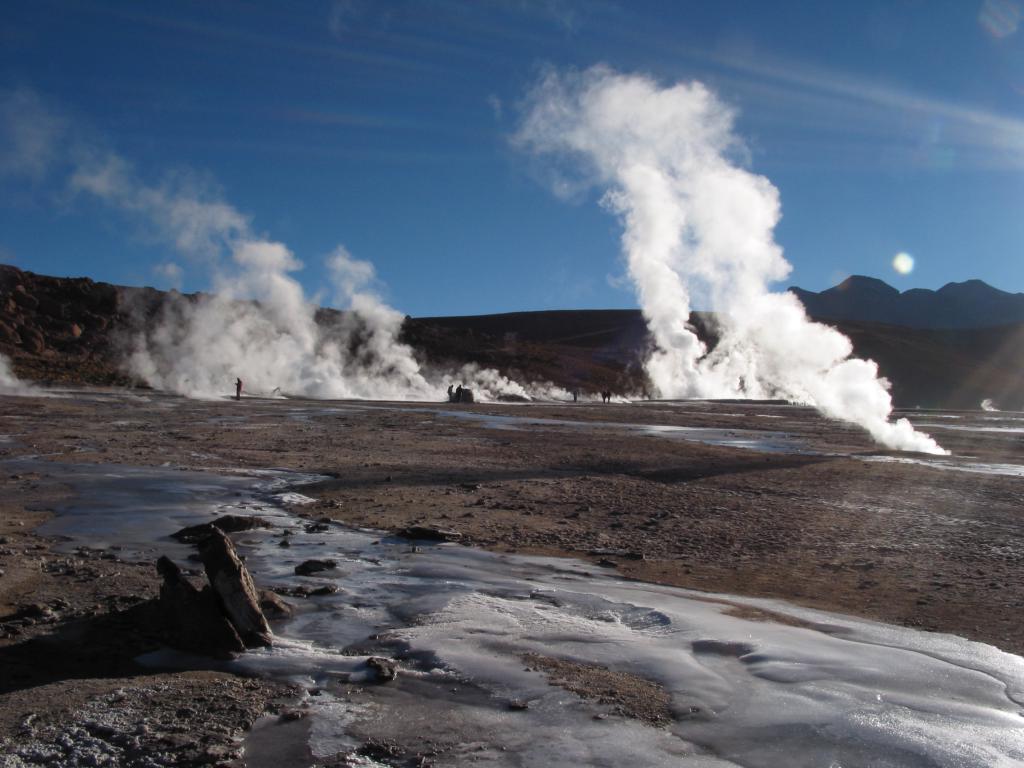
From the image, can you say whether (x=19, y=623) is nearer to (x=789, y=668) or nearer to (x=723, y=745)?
(x=723, y=745)

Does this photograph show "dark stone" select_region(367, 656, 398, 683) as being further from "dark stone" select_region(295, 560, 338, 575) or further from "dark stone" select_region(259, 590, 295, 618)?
"dark stone" select_region(295, 560, 338, 575)

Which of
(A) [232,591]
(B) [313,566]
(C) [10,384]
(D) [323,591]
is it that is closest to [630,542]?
(B) [313,566]

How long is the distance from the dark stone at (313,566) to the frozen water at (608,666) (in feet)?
0.34

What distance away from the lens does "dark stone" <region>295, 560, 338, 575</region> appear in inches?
304

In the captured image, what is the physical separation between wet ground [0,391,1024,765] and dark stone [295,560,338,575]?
0.98 ft

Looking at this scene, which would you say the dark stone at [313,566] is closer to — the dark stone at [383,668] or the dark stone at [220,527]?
the dark stone at [220,527]

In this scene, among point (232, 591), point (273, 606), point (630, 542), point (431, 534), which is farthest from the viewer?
point (630, 542)

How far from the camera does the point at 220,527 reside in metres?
9.49

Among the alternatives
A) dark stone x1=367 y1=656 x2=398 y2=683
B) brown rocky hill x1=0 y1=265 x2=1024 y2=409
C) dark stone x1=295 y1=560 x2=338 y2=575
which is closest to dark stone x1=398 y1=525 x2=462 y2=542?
dark stone x1=295 y1=560 x2=338 y2=575

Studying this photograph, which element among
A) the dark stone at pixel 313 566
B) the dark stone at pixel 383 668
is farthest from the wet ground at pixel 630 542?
the dark stone at pixel 313 566

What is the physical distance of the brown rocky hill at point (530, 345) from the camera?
179 feet

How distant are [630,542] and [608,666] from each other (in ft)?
15.4

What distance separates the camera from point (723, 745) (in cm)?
432

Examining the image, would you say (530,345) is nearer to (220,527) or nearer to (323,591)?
(220,527)
